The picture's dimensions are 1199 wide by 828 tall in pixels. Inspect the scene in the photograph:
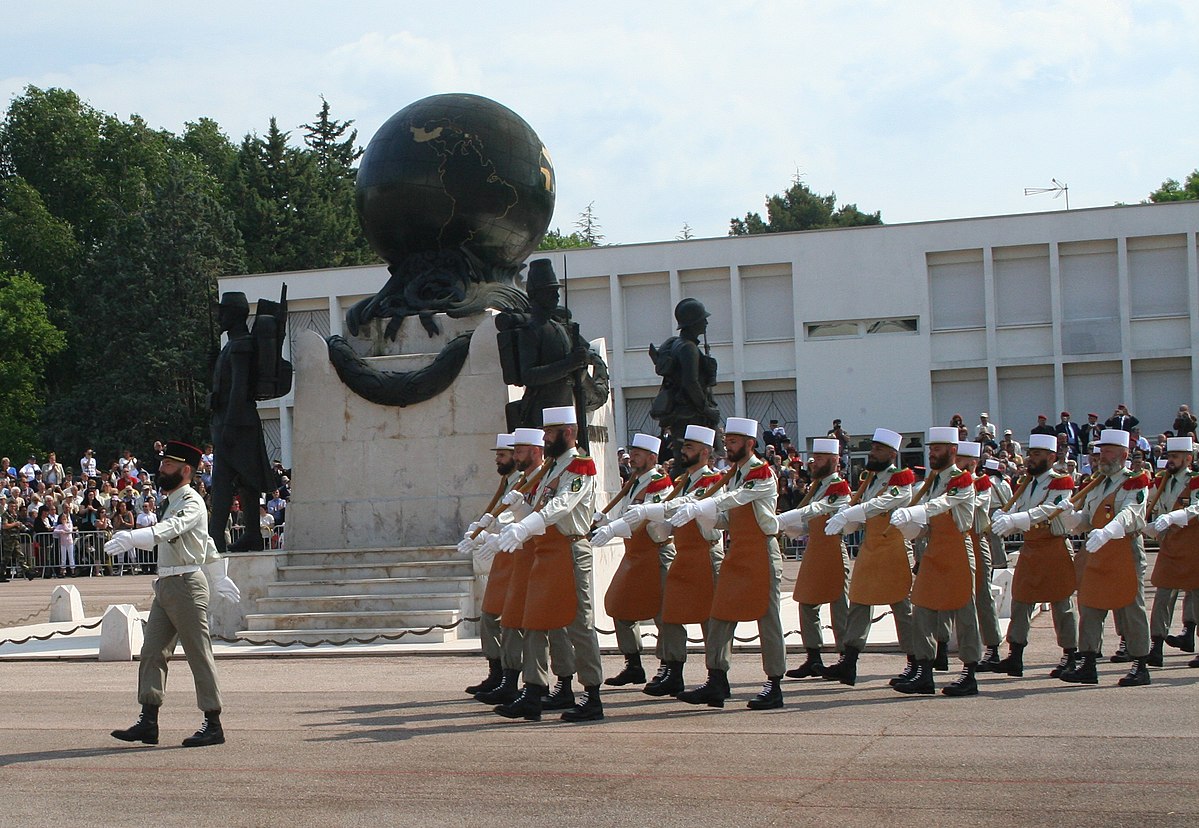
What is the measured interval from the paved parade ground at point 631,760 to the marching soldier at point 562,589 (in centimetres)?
22

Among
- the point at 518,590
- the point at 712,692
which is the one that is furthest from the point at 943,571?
the point at 518,590

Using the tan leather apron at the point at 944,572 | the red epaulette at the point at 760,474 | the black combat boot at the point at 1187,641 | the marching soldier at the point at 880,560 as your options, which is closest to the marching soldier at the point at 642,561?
the red epaulette at the point at 760,474

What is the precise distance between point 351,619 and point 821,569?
560cm

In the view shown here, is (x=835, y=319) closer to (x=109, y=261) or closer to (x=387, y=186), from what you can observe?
(x=387, y=186)

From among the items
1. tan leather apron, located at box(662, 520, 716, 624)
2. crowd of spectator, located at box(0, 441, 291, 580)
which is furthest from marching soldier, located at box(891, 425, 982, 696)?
crowd of spectator, located at box(0, 441, 291, 580)

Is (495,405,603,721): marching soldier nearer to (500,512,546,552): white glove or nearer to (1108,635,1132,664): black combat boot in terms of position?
(500,512,546,552): white glove

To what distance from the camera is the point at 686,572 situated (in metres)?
10.5

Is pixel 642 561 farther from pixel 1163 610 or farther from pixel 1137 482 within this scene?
pixel 1163 610

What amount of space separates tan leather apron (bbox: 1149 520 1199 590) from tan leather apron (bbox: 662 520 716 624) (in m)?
Result: 4.03

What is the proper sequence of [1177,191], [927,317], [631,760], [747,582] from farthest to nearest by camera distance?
[1177,191] → [927,317] → [747,582] → [631,760]

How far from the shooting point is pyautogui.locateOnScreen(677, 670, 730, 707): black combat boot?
33.4 ft

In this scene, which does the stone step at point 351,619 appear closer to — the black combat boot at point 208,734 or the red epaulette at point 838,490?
the red epaulette at point 838,490

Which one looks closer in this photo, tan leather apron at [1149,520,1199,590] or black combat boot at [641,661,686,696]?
black combat boot at [641,661,686,696]

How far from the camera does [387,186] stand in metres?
17.7
